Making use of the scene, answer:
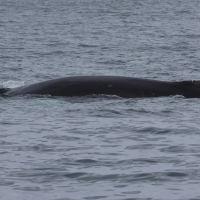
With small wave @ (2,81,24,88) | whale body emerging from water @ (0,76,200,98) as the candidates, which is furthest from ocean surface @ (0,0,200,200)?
whale body emerging from water @ (0,76,200,98)

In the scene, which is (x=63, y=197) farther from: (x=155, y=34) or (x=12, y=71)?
(x=155, y=34)

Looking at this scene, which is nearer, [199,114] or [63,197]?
[63,197]

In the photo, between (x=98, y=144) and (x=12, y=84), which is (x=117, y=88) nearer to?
(x=98, y=144)

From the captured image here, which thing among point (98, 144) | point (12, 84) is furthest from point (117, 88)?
point (12, 84)

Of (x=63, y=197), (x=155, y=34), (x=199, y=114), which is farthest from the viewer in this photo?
(x=155, y=34)

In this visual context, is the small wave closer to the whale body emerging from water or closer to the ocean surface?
the ocean surface

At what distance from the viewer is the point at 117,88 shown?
18938mm

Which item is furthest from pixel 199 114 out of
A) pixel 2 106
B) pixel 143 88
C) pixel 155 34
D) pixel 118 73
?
pixel 155 34

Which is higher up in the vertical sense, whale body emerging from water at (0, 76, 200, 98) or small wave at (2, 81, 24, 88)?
whale body emerging from water at (0, 76, 200, 98)

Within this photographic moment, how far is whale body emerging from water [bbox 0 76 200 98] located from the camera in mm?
18922

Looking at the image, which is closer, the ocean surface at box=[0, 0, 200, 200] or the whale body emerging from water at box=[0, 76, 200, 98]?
the ocean surface at box=[0, 0, 200, 200]

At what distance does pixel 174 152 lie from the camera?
45.1 feet

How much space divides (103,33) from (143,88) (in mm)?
37180

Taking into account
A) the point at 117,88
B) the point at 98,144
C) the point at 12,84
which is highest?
the point at 117,88
